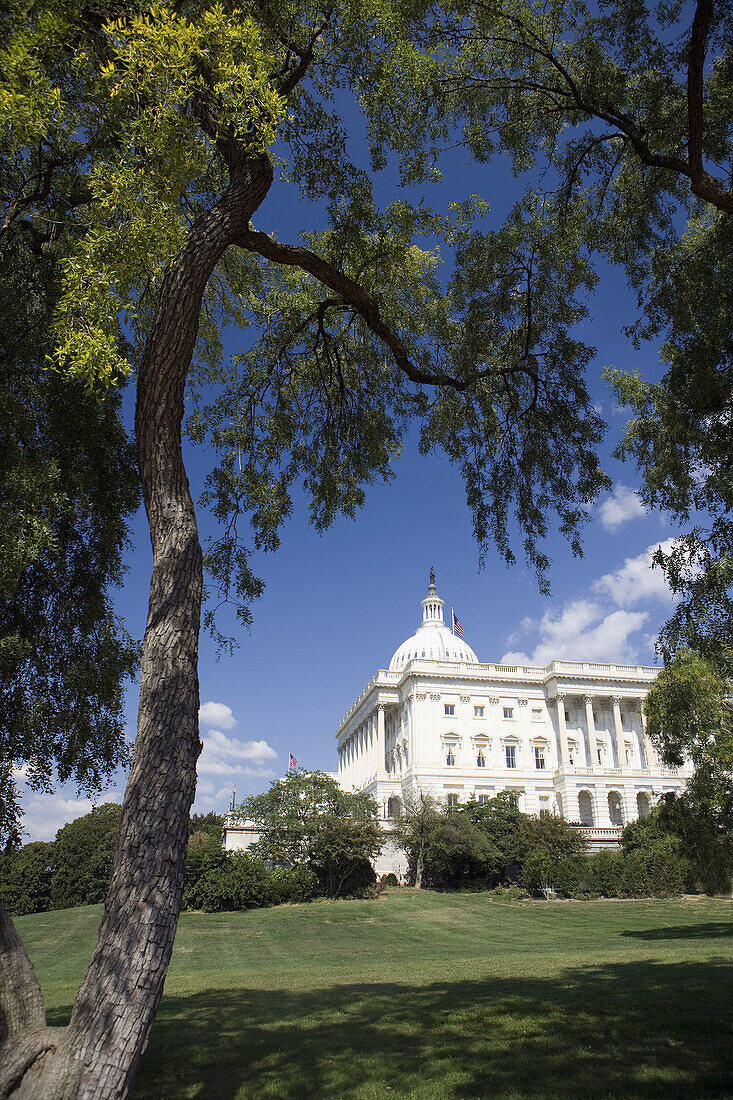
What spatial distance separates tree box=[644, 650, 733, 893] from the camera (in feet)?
54.0

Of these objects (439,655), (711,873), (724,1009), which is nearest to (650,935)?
(711,873)

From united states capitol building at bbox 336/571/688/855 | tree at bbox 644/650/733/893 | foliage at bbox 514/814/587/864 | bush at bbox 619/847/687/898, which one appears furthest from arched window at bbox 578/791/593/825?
tree at bbox 644/650/733/893

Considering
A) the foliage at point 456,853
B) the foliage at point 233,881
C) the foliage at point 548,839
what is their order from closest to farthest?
the foliage at point 233,881, the foliage at point 456,853, the foliage at point 548,839

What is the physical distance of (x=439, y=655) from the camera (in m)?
85.8

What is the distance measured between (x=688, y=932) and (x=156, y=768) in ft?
76.8

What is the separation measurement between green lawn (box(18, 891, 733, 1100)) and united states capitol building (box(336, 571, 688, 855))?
1885 inches

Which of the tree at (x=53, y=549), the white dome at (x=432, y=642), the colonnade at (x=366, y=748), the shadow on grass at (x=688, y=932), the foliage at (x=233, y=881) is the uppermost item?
the white dome at (x=432, y=642)

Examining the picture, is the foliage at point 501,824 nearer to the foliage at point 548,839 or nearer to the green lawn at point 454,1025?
the foliage at point 548,839

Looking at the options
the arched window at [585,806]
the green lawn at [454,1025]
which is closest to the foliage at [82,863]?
the green lawn at [454,1025]

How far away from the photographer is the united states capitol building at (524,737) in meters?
66.6

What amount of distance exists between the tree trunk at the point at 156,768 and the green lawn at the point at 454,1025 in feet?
7.44

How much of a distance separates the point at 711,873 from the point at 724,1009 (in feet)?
43.9

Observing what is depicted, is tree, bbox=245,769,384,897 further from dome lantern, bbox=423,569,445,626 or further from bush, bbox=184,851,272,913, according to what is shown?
dome lantern, bbox=423,569,445,626

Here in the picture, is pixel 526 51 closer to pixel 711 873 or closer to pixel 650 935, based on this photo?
pixel 711 873
